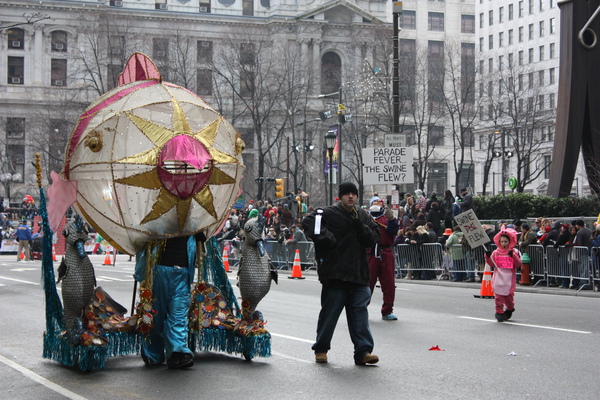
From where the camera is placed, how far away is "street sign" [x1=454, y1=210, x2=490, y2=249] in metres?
17.7

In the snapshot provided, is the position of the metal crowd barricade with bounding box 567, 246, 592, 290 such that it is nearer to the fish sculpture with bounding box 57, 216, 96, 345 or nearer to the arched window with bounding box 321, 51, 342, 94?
the fish sculpture with bounding box 57, 216, 96, 345

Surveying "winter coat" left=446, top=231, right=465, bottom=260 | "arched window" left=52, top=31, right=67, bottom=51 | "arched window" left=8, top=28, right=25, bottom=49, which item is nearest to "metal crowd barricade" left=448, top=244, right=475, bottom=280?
"winter coat" left=446, top=231, right=465, bottom=260

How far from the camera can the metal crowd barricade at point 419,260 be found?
2470cm

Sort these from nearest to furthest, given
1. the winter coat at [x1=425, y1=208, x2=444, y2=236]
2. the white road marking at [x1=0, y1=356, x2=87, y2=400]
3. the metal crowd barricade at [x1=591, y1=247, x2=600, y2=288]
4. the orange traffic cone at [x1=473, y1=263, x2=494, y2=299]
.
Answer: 1. the white road marking at [x1=0, y1=356, x2=87, y2=400]
2. the orange traffic cone at [x1=473, y1=263, x2=494, y2=299]
3. the metal crowd barricade at [x1=591, y1=247, x2=600, y2=288]
4. the winter coat at [x1=425, y1=208, x2=444, y2=236]

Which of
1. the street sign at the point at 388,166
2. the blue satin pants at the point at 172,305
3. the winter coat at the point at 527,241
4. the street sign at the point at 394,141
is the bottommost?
the blue satin pants at the point at 172,305

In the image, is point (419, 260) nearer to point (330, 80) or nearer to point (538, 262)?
point (538, 262)

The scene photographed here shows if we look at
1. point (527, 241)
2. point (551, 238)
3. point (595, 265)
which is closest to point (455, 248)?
point (527, 241)

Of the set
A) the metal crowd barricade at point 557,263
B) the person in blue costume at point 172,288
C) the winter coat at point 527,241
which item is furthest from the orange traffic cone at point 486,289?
the person in blue costume at point 172,288

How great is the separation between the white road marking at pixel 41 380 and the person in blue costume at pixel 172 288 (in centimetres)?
112

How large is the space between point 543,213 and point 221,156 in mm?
21213

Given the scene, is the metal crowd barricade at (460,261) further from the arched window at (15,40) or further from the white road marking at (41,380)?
the arched window at (15,40)

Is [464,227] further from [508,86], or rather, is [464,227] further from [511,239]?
[508,86]

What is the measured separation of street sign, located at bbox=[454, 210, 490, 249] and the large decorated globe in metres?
9.21

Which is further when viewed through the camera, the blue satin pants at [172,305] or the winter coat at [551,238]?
the winter coat at [551,238]
